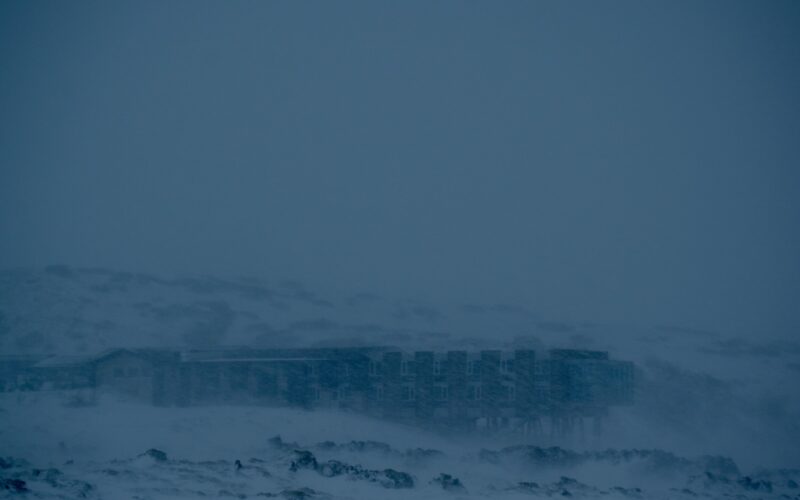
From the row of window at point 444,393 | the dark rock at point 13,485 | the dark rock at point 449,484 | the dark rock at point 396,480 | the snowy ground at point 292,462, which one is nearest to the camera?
the dark rock at point 13,485

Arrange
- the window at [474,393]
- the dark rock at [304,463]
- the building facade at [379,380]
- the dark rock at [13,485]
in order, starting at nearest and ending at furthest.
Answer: the dark rock at [13,485]
the dark rock at [304,463]
the building facade at [379,380]
the window at [474,393]

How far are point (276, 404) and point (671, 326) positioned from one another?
277 ft

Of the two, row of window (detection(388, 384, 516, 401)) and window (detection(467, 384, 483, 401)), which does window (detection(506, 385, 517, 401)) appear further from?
window (detection(467, 384, 483, 401))

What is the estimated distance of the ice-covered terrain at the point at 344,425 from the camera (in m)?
21.1

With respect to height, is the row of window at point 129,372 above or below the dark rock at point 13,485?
above

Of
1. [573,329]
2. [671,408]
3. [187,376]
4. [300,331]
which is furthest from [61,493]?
[573,329]

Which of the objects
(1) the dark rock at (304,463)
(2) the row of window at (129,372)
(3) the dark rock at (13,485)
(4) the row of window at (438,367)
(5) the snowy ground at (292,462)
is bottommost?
(5) the snowy ground at (292,462)

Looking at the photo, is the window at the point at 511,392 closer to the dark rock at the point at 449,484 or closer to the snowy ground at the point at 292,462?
the snowy ground at the point at 292,462

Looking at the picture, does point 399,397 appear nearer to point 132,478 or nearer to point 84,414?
point 84,414

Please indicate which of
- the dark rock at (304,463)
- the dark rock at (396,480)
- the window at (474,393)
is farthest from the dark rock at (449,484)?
the window at (474,393)

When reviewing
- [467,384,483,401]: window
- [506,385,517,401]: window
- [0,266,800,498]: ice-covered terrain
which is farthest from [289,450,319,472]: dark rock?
A: [506,385,517,401]: window

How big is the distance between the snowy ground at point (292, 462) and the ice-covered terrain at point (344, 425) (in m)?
0.11

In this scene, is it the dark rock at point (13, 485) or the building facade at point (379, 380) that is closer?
the dark rock at point (13, 485)

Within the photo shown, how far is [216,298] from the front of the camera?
9400 cm
